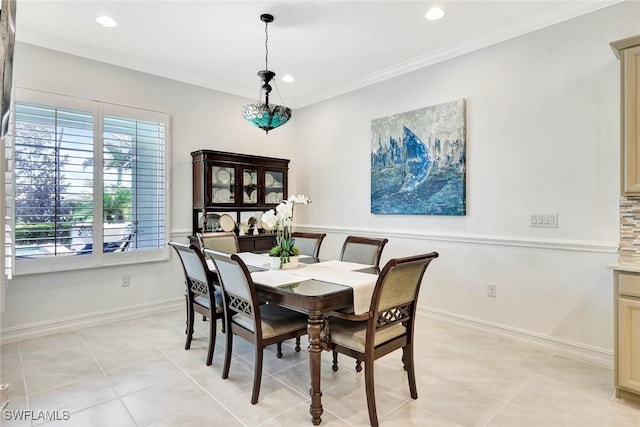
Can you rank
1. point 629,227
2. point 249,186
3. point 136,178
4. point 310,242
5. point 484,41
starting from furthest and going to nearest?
point 249,186, point 136,178, point 310,242, point 484,41, point 629,227

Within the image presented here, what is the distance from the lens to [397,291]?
2107 millimetres

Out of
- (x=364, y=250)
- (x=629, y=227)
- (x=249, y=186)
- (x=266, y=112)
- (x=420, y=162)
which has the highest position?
(x=266, y=112)

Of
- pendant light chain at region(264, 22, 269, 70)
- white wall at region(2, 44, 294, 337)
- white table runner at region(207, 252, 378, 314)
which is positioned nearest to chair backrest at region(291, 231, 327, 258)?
white table runner at region(207, 252, 378, 314)

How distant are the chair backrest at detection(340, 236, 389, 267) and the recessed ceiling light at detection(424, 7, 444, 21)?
1.98 meters

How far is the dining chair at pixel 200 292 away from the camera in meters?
2.76

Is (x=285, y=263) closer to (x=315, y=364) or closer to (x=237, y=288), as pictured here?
(x=237, y=288)

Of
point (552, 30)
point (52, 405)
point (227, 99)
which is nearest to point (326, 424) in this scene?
point (52, 405)

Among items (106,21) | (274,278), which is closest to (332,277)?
(274,278)

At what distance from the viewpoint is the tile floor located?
2.12 m

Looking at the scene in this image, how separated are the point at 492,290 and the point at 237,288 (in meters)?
2.49

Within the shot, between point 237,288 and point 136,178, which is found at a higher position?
point 136,178

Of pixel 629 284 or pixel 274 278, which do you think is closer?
pixel 629 284

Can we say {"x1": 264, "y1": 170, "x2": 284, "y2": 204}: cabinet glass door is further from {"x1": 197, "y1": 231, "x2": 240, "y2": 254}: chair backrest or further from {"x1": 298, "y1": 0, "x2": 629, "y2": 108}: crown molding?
{"x1": 298, "y1": 0, "x2": 629, "y2": 108}: crown molding

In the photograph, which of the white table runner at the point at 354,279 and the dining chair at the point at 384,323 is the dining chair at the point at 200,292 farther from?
the dining chair at the point at 384,323
